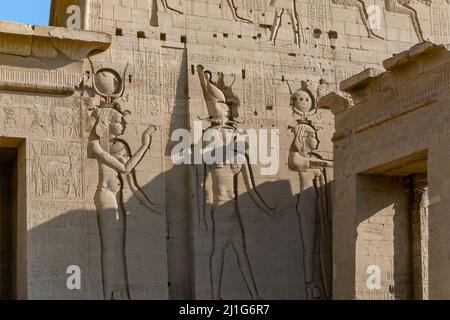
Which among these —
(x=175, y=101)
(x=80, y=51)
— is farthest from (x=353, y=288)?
(x=80, y=51)

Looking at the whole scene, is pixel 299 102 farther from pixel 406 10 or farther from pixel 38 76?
pixel 38 76

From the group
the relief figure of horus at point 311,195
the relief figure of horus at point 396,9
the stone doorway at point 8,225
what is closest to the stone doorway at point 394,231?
the relief figure of horus at point 311,195

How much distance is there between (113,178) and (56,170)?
41.9 inches

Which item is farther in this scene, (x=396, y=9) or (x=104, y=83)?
(x=396, y=9)

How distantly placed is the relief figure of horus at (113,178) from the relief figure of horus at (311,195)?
244 centimetres

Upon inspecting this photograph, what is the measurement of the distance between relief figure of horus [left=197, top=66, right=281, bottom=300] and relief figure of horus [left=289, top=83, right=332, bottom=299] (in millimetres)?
570

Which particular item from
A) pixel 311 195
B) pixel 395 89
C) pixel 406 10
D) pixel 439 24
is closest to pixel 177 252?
pixel 311 195

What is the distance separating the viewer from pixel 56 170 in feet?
58.4

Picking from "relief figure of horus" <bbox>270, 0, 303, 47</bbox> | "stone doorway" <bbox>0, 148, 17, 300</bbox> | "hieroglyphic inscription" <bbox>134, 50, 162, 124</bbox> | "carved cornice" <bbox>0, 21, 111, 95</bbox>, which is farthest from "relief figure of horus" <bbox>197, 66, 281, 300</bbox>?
"stone doorway" <bbox>0, 148, 17, 300</bbox>

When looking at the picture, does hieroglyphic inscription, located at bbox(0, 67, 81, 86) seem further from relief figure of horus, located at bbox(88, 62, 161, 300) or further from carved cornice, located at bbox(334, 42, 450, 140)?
carved cornice, located at bbox(334, 42, 450, 140)

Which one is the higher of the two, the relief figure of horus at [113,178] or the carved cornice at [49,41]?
the carved cornice at [49,41]

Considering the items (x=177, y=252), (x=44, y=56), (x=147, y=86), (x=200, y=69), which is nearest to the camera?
(x=44, y=56)

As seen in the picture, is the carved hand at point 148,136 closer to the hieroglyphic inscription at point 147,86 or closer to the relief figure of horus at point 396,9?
the hieroglyphic inscription at point 147,86

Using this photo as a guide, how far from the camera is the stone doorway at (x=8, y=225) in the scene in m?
19.2
